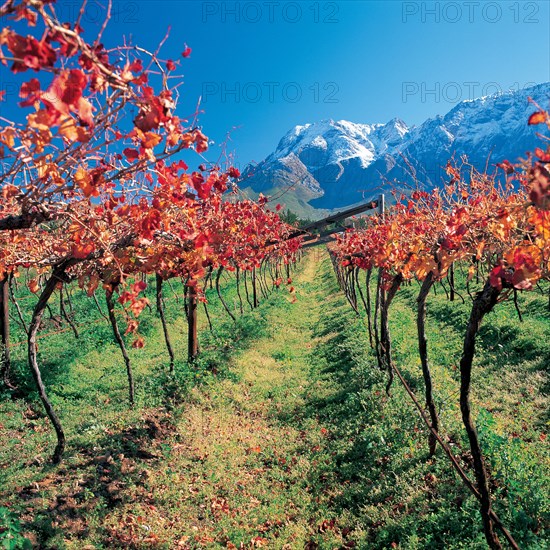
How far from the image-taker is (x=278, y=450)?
6871 millimetres

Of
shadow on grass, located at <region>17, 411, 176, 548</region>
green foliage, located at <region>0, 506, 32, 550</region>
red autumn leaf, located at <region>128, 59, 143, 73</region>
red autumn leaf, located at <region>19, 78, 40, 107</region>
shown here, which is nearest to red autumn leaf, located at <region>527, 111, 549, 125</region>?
red autumn leaf, located at <region>128, 59, 143, 73</region>

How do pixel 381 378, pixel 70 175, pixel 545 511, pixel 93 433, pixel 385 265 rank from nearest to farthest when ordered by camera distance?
pixel 70 175 < pixel 545 511 < pixel 93 433 < pixel 385 265 < pixel 381 378

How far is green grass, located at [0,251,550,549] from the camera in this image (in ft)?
15.3

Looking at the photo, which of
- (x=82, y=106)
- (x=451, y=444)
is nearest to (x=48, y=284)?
(x=82, y=106)

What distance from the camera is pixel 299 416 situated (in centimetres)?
807

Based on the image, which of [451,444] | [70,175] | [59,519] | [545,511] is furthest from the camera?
[451,444]

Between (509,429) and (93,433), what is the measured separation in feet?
24.6

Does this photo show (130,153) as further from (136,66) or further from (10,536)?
(10,536)

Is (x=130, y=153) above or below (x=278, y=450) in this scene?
above

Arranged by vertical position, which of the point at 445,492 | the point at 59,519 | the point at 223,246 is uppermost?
the point at 223,246

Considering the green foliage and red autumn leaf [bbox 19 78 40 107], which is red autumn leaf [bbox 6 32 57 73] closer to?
red autumn leaf [bbox 19 78 40 107]

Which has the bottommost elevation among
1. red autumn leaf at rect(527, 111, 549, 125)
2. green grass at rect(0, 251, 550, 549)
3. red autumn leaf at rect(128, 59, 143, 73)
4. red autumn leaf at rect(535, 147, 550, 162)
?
green grass at rect(0, 251, 550, 549)

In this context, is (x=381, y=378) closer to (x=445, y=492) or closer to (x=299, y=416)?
(x=299, y=416)

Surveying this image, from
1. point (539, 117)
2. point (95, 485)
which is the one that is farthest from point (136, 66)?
point (95, 485)
